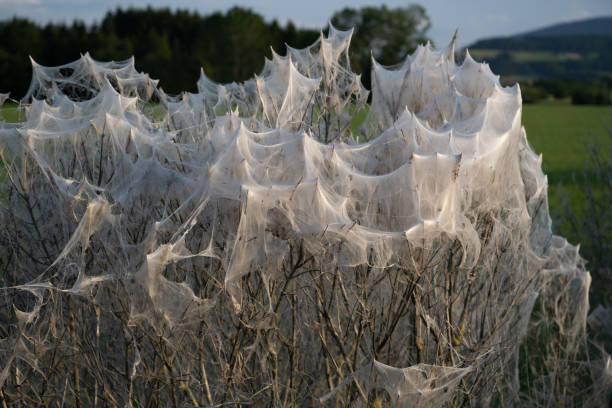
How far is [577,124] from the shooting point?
3697 cm

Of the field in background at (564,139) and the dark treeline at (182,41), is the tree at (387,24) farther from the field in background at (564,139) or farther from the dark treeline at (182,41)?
the field in background at (564,139)

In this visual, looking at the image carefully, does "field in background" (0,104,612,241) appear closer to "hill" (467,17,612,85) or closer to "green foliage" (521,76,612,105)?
"green foliage" (521,76,612,105)

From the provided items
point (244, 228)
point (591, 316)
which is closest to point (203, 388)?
point (244, 228)

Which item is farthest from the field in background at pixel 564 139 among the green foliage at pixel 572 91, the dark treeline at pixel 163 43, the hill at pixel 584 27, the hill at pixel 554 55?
the hill at pixel 584 27

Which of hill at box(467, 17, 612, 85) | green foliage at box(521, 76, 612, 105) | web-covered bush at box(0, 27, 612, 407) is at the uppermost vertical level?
web-covered bush at box(0, 27, 612, 407)

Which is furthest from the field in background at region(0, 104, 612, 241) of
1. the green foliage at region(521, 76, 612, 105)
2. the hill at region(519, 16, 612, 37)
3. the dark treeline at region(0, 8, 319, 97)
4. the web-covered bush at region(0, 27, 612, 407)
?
the hill at region(519, 16, 612, 37)

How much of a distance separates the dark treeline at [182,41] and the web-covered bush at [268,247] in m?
15.1

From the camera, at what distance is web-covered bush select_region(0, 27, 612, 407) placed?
8.96 ft

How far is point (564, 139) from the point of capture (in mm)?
31250

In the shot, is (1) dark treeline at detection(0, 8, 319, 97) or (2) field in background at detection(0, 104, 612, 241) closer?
(2) field in background at detection(0, 104, 612, 241)

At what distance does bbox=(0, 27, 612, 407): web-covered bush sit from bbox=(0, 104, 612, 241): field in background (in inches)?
259

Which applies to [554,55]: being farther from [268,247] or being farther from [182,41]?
[268,247]

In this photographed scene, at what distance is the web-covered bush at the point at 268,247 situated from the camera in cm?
273

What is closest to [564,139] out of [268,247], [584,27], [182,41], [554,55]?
[182,41]
